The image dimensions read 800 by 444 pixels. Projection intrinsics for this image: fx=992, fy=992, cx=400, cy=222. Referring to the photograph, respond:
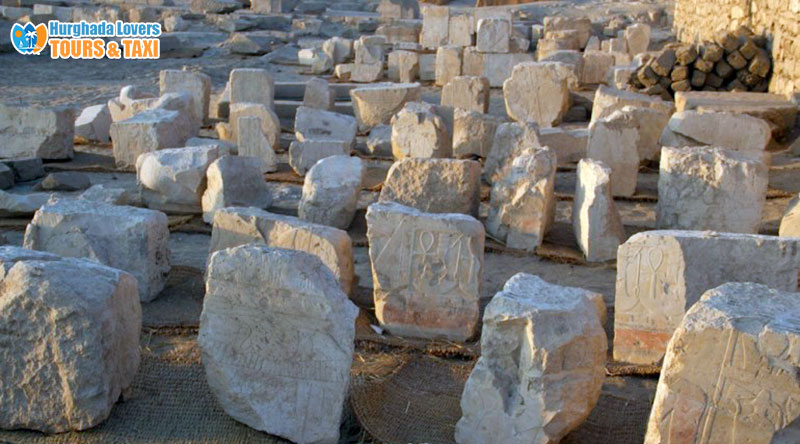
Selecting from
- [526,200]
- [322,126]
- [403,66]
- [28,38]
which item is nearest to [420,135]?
[322,126]

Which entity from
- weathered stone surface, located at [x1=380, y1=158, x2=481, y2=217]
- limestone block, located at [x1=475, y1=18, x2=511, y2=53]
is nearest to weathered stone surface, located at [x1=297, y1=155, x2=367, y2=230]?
weathered stone surface, located at [x1=380, y1=158, x2=481, y2=217]

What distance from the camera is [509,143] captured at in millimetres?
9250

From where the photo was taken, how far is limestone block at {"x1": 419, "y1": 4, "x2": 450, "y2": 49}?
62.4ft

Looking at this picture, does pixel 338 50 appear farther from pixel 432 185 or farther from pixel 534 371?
pixel 534 371

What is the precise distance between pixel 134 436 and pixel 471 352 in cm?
192

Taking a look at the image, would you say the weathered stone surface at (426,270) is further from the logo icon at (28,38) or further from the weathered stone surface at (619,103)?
the logo icon at (28,38)

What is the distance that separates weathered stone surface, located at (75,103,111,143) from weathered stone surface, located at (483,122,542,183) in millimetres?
4857

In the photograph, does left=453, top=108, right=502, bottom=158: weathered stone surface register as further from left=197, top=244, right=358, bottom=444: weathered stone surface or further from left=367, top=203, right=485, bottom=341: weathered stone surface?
left=197, top=244, right=358, bottom=444: weathered stone surface

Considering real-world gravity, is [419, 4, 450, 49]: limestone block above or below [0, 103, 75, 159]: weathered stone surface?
above

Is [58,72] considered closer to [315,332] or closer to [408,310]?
[408,310]

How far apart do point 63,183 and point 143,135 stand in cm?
110

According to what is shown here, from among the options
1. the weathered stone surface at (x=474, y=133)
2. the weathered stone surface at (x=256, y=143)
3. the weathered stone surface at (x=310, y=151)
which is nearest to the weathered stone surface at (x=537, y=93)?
the weathered stone surface at (x=474, y=133)

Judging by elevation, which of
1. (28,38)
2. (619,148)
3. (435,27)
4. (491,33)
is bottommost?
(619,148)

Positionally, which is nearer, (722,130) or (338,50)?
(722,130)
